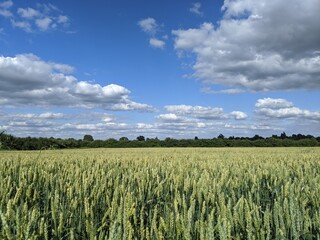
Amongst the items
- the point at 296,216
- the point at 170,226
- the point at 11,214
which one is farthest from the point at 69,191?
the point at 296,216

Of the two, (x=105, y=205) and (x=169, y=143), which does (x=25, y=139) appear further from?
(x=105, y=205)

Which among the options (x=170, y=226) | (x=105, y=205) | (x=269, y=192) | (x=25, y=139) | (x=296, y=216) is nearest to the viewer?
(x=170, y=226)

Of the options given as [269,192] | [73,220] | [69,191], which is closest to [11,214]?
[73,220]

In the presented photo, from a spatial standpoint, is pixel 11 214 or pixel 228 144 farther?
pixel 228 144

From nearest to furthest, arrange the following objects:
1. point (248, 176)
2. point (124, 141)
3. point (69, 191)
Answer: point (69, 191), point (248, 176), point (124, 141)

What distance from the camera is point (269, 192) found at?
4.66 m

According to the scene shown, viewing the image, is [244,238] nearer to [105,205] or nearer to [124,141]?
[105,205]

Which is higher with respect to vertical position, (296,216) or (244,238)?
(296,216)

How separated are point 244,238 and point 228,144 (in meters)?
53.5

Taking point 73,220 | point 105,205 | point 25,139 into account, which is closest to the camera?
point 73,220

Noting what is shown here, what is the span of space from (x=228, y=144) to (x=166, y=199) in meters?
52.2

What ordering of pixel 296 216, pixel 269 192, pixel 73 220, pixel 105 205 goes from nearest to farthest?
pixel 296 216 < pixel 73 220 < pixel 105 205 < pixel 269 192

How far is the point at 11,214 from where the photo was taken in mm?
2297

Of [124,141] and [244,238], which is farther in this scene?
[124,141]
